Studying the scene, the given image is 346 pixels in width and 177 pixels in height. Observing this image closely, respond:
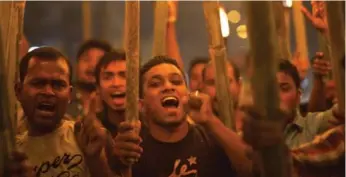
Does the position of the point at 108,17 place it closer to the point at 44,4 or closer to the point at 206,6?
the point at 44,4

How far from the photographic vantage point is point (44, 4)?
41.5 inches

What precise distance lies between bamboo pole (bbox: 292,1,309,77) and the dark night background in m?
0.04

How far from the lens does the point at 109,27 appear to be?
1146mm

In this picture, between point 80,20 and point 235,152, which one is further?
point 80,20

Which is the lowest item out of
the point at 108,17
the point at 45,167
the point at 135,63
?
the point at 45,167

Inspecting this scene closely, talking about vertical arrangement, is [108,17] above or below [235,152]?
above

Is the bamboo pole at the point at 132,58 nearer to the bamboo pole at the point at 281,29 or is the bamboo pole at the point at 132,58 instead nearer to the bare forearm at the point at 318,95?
the bamboo pole at the point at 281,29

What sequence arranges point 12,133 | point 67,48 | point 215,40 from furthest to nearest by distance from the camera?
1. point 67,48
2. point 215,40
3. point 12,133

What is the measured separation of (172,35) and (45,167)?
0.37 meters

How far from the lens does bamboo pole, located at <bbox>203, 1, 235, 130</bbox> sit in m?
0.96

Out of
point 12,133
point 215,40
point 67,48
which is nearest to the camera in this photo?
point 12,133

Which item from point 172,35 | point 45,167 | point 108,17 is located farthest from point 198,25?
point 45,167

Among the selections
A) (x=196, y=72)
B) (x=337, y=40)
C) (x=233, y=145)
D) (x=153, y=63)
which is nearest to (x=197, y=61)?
(x=196, y=72)

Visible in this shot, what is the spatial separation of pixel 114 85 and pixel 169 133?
5.6 inches
